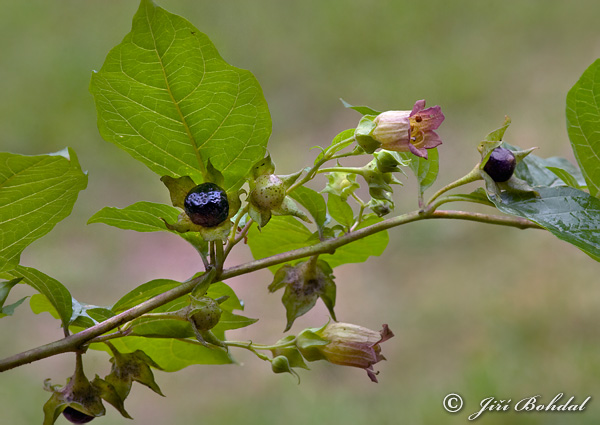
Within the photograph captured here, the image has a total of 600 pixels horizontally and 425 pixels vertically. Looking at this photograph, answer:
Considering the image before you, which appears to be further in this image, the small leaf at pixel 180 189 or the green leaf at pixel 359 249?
the green leaf at pixel 359 249

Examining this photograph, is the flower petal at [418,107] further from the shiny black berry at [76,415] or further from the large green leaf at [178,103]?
the shiny black berry at [76,415]

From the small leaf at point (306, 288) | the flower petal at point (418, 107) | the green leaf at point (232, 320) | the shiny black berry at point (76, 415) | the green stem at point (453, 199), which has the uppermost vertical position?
the flower petal at point (418, 107)

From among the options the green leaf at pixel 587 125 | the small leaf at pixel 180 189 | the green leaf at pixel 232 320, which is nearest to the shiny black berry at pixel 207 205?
the small leaf at pixel 180 189

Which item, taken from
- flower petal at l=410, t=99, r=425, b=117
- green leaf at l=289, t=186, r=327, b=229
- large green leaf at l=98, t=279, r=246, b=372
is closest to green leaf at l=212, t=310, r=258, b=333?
large green leaf at l=98, t=279, r=246, b=372

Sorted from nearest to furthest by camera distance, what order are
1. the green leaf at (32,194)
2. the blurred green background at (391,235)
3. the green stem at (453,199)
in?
1. the green leaf at (32,194)
2. the green stem at (453,199)
3. the blurred green background at (391,235)

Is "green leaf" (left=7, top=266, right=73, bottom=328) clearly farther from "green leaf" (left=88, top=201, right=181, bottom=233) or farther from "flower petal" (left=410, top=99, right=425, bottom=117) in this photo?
"flower petal" (left=410, top=99, right=425, bottom=117)

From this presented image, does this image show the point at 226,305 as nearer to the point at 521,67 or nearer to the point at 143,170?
the point at 143,170

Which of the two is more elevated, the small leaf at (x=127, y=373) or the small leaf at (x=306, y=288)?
the small leaf at (x=306, y=288)

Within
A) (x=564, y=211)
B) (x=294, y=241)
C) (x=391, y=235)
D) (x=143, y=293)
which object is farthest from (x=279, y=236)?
(x=391, y=235)
